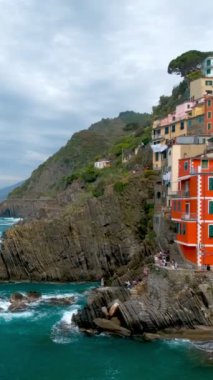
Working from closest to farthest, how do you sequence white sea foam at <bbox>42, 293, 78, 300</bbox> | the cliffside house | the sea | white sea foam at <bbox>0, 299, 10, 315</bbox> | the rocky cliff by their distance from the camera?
the sea → white sea foam at <bbox>0, 299, 10, 315</bbox> → white sea foam at <bbox>42, 293, 78, 300</bbox> → the rocky cliff → the cliffside house

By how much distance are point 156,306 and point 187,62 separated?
68875 mm

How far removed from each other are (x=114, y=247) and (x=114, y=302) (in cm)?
2111

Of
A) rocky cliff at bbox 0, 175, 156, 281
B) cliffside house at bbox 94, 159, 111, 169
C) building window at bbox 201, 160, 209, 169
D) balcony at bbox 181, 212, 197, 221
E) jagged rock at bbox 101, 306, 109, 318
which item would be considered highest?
cliffside house at bbox 94, 159, 111, 169

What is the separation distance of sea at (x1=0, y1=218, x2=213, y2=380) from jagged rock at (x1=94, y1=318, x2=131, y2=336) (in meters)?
0.61

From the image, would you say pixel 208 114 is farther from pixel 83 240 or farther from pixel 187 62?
pixel 187 62

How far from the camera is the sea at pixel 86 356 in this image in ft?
98.1

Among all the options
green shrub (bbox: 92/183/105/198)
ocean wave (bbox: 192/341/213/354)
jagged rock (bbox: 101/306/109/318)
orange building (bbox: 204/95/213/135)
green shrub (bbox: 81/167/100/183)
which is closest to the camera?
ocean wave (bbox: 192/341/213/354)

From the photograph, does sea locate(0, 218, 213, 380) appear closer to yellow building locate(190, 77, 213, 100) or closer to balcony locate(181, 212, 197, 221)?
balcony locate(181, 212, 197, 221)

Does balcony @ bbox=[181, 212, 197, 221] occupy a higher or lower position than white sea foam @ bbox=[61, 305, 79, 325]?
higher

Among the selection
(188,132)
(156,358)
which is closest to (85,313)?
(156,358)

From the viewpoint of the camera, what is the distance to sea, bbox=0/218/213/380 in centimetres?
2991

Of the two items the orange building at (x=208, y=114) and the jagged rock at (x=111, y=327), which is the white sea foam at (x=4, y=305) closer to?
the jagged rock at (x=111, y=327)

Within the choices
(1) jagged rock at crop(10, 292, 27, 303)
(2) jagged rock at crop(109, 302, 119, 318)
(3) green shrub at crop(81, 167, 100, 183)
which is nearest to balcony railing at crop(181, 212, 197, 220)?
(2) jagged rock at crop(109, 302, 119, 318)

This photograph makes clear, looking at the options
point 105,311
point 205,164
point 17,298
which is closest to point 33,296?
point 17,298
